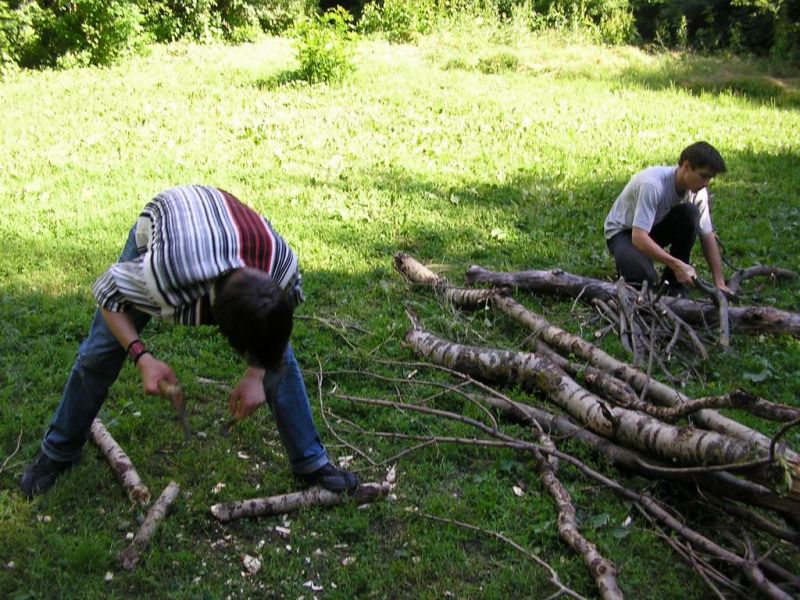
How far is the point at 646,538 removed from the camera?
3.14 metres

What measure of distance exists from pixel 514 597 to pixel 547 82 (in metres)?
10.8

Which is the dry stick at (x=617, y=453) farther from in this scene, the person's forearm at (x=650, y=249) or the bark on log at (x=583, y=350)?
the person's forearm at (x=650, y=249)

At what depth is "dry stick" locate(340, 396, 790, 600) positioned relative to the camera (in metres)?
2.75

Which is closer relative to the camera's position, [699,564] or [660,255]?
[699,564]

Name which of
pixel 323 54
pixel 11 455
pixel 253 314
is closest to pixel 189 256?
pixel 253 314

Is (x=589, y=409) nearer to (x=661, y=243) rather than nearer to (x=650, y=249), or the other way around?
(x=650, y=249)

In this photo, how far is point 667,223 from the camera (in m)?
5.43

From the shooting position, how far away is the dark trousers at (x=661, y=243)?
5.27 metres

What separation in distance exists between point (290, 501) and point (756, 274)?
402 centimetres

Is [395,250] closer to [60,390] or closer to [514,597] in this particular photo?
[60,390]

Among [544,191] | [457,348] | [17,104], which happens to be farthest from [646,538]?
[17,104]

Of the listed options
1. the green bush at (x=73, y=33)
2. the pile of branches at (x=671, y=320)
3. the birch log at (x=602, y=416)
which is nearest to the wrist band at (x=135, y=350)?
the birch log at (x=602, y=416)

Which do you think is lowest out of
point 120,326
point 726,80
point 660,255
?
point 660,255

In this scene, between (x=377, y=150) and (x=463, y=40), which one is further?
(x=463, y=40)
